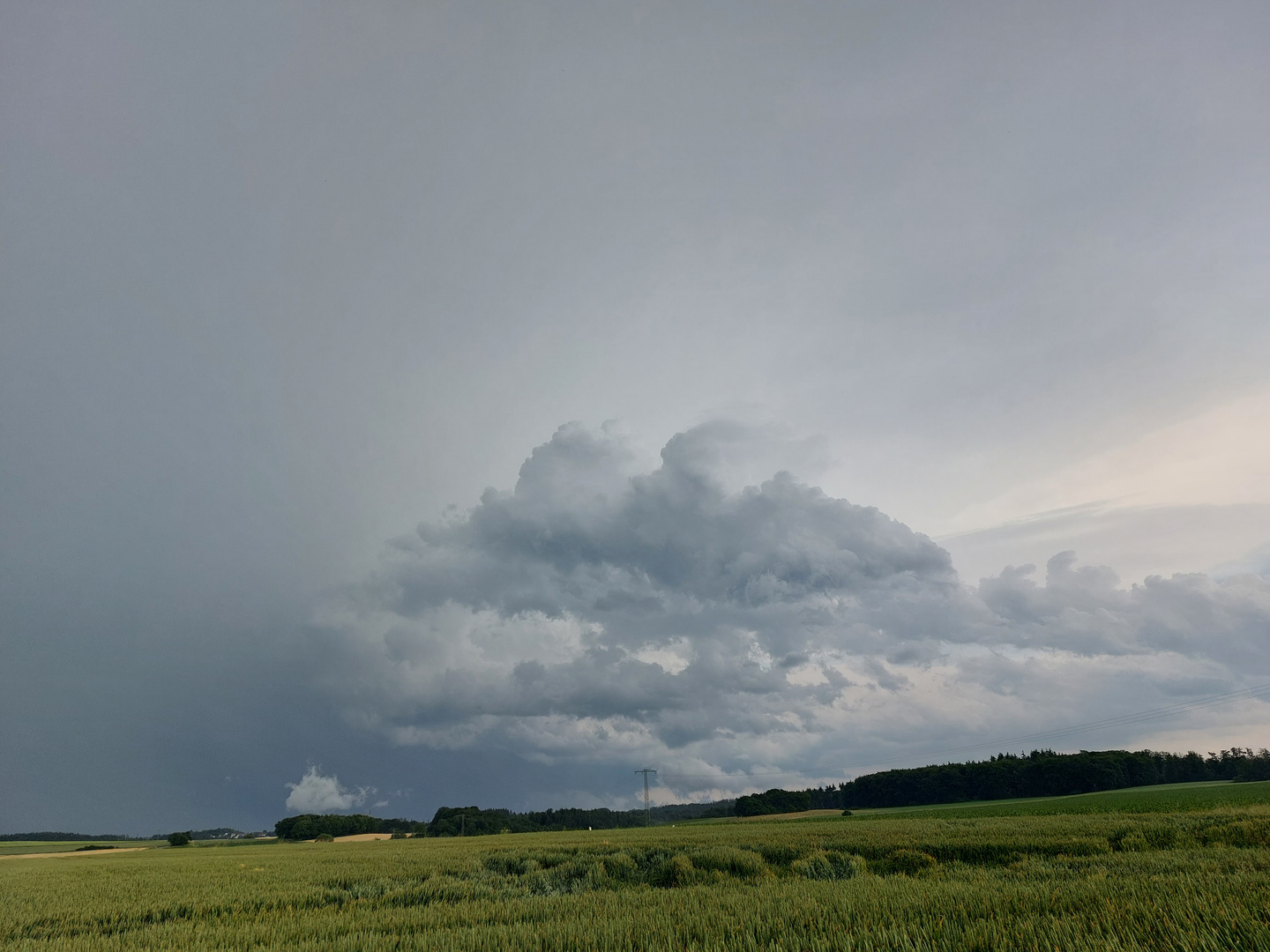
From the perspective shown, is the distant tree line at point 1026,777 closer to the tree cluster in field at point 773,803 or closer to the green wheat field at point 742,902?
the tree cluster in field at point 773,803

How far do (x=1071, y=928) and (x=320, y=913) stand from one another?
557 inches

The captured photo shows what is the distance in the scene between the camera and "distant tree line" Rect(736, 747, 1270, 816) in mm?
128625

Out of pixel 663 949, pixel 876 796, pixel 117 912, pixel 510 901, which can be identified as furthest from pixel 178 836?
pixel 876 796

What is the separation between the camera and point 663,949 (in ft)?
22.8

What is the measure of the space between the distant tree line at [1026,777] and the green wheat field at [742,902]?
12919cm

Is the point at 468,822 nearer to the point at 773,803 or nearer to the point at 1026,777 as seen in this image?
the point at 773,803

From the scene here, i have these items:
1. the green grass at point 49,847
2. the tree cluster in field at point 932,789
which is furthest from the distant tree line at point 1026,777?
the green grass at point 49,847

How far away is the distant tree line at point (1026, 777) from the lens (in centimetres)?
12862

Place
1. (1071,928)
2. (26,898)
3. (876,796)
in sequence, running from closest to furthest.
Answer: (1071,928)
(26,898)
(876,796)

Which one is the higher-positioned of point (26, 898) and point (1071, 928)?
point (1071, 928)

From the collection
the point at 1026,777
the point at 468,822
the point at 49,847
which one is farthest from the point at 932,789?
the point at 49,847

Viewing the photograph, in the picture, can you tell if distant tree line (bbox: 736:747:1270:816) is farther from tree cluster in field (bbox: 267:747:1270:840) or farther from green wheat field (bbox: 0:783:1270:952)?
green wheat field (bbox: 0:783:1270:952)

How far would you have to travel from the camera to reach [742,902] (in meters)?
9.99

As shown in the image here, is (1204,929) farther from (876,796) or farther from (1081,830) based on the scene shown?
(876,796)
